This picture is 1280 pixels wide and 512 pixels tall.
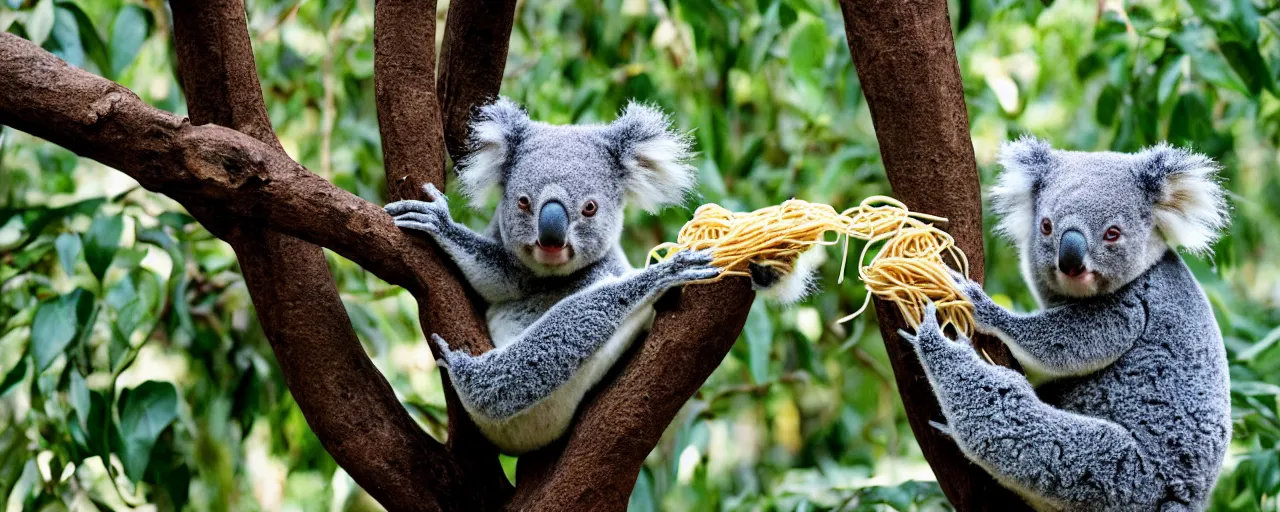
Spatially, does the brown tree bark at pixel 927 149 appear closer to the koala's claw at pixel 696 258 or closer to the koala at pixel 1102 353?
the koala at pixel 1102 353

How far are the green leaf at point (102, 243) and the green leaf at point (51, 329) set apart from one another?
0.13m

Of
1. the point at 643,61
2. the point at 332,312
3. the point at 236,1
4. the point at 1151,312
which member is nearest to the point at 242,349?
the point at 332,312

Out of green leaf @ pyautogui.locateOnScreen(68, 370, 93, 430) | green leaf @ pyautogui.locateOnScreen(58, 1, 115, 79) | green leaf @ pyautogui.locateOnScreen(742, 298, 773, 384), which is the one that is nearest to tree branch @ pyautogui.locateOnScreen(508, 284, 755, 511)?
green leaf @ pyautogui.locateOnScreen(742, 298, 773, 384)

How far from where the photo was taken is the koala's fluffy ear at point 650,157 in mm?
2646

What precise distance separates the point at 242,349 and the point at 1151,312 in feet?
8.83

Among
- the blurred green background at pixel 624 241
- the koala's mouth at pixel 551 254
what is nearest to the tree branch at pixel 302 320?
the koala's mouth at pixel 551 254

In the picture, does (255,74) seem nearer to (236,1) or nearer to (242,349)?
(236,1)

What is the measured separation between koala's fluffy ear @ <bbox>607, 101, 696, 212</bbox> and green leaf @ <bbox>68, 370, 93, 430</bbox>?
1530 millimetres

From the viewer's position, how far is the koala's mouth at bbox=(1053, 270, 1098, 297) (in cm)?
223

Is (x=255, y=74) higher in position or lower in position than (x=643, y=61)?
lower

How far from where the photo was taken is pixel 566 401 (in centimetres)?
237

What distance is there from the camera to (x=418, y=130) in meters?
2.47

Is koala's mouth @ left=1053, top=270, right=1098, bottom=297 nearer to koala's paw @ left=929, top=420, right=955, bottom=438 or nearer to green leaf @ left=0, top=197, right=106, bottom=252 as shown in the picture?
koala's paw @ left=929, top=420, right=955, bottom=438

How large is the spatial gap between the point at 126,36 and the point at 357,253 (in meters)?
1.17
